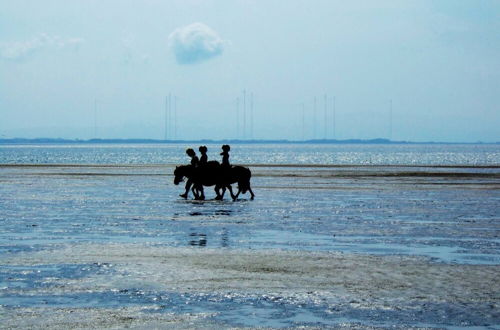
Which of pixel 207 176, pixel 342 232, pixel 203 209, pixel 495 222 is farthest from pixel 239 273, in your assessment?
pixel 207 176

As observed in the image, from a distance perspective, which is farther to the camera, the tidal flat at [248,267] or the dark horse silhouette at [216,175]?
the dark horse silhouette at [216,175]

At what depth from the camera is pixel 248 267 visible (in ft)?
49.6

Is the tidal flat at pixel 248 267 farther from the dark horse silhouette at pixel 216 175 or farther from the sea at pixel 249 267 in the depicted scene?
the dark horse silhouette at pixel 216 175

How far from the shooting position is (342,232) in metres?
21.6

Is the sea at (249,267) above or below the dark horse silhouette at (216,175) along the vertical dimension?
below

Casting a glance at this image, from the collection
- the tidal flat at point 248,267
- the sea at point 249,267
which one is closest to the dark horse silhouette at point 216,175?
the sea at point 249,267

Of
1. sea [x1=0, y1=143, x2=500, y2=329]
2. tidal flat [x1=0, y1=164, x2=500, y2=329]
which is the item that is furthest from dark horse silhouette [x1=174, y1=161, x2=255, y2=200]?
tidal flat [x1=0, y1=164, x2=500, y2=329]

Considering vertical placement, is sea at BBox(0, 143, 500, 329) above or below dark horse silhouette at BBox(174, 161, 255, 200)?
below

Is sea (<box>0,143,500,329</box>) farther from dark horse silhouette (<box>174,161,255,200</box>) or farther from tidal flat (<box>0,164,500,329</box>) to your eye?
dark horse silhouette (<box>174,161,255,200</box>)

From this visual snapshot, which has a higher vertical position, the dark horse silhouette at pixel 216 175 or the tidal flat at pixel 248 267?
the dark horse silhouette at pixel 216 175

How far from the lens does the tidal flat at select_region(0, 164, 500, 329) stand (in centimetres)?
1091

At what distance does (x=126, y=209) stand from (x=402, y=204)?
10311mm

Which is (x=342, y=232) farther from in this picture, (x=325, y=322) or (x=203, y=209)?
(x=325, y=322)

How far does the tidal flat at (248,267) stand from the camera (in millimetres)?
10914
